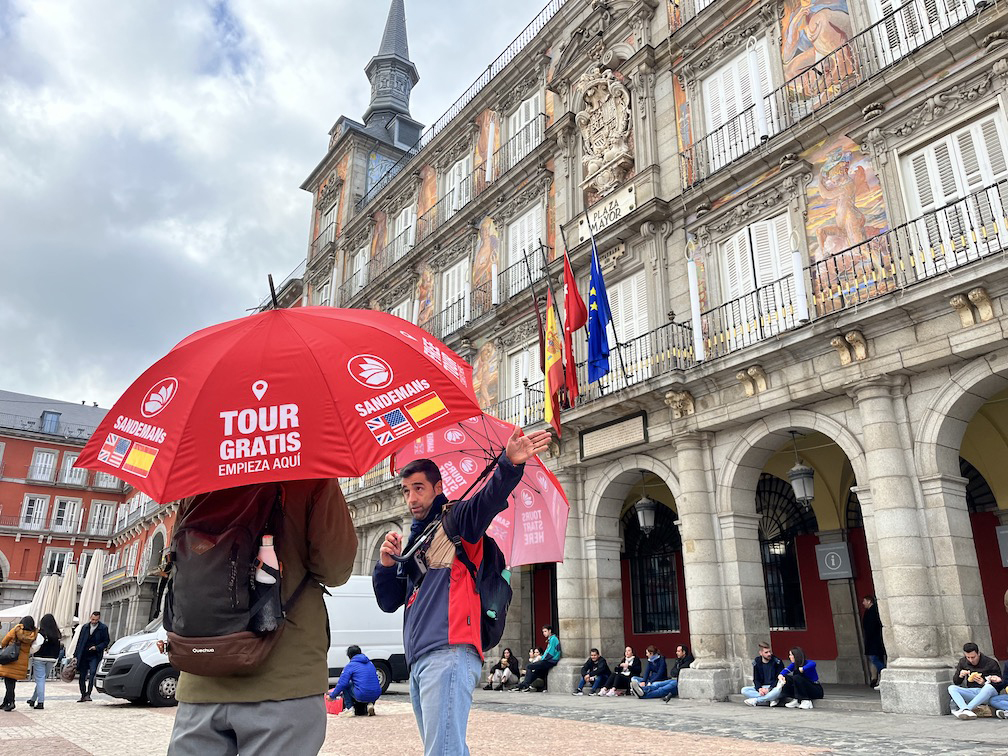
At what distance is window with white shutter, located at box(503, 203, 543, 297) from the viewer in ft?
61.3

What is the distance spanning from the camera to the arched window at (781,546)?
15.6 metres

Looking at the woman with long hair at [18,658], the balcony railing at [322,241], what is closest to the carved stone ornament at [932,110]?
the woman with long hair at [18,658]

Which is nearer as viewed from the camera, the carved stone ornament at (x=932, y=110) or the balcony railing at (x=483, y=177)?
the carved stone ornament at (x=932, y=110)

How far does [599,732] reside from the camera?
8.11 metres

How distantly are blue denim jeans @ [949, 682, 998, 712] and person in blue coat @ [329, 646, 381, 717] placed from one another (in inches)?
284

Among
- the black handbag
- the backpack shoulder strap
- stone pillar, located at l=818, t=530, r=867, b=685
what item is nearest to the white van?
the black handbag

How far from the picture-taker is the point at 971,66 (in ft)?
35.0

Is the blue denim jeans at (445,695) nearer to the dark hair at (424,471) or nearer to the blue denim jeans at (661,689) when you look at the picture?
the dark hair at (424,471)

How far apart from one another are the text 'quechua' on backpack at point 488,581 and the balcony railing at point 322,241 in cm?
2766

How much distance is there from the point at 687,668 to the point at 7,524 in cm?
4833

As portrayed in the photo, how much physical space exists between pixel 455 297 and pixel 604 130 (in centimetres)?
688

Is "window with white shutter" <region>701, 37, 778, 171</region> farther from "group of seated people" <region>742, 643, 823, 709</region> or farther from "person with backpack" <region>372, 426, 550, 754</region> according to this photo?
"person with backpack" <region>372, 426, 550, 754</region>

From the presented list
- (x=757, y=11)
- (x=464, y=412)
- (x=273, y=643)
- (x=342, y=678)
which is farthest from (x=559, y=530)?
(x=757, y=11)

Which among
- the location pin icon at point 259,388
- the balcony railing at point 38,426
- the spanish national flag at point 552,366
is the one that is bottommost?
the location pin icon at point 259,388
